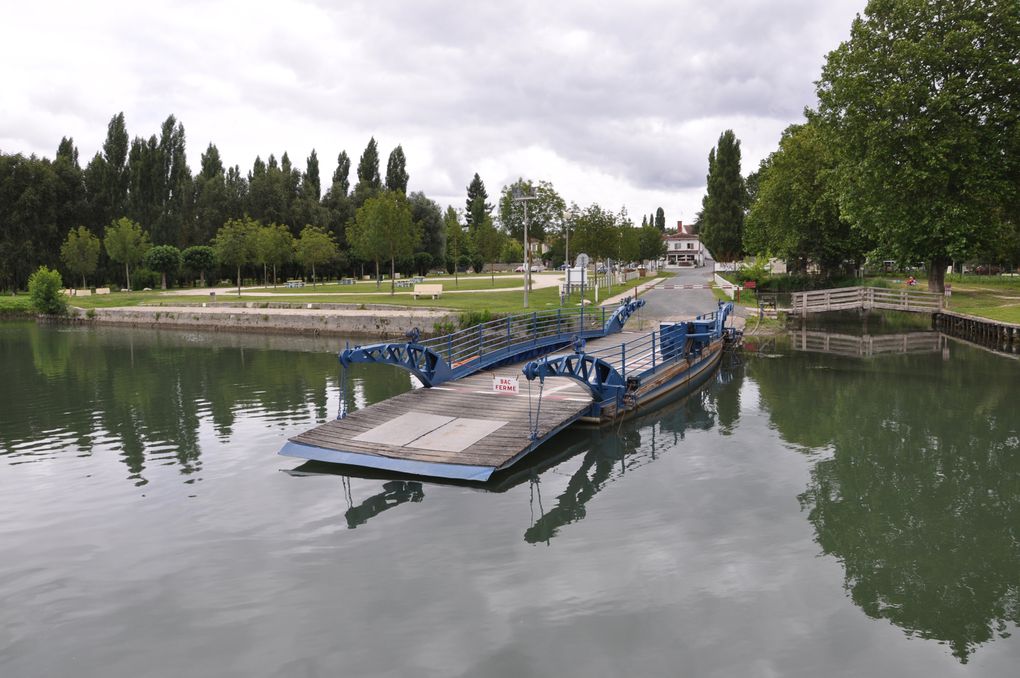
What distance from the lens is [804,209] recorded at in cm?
5528

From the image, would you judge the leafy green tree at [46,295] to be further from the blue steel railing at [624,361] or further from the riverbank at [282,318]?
the blue steel railing at [624,361]

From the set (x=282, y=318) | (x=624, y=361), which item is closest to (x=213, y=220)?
(x=282, y=318)

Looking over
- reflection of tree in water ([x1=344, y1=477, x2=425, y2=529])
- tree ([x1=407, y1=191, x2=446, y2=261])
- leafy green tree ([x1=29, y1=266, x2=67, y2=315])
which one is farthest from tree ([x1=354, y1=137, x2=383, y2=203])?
reflection of tree in water ([x1=344, y1=477, x2=425, y2=529])

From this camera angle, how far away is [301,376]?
29609 mm

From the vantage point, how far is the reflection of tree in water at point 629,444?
42.9ft

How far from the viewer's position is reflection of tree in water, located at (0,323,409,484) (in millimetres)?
19000

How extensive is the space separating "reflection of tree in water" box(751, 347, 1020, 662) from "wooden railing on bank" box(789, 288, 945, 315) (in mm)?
20426

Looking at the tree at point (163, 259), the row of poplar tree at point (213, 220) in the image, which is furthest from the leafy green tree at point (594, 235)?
the tree at point (163, 259)

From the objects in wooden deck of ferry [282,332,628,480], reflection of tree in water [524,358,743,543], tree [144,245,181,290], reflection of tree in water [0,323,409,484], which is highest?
tree [144,245,181,290]

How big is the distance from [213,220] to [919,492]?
81.1m

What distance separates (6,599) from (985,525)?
Answer: 598 inches

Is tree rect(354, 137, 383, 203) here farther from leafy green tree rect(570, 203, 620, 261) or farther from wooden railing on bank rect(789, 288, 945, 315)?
wooden railing on bank rect(789, 288, 945, 315)

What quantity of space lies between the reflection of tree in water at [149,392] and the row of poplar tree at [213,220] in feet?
74.5

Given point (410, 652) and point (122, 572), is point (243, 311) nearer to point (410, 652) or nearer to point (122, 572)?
point (122, 572)
